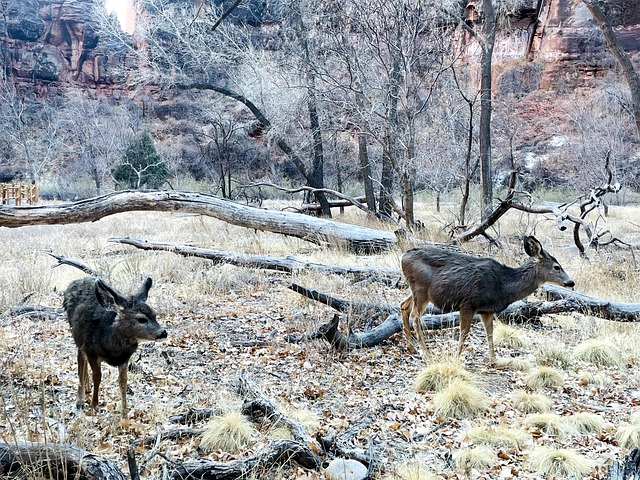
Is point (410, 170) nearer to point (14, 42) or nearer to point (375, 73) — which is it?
point (375, 73)

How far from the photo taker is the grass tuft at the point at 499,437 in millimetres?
4242

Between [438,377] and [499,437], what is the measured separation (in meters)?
1.14

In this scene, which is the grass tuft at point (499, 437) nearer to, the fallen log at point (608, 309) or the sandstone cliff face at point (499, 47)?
the fallen log at point (608, 309)

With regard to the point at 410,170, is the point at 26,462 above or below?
below

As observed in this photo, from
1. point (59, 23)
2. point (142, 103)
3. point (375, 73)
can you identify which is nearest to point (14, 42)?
point (59, 23)

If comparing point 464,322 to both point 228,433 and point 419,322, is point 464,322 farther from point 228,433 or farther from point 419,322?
point 228,433

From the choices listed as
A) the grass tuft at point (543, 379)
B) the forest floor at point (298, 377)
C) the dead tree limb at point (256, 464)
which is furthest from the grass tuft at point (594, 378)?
the dead tree limb at point (256, 464)

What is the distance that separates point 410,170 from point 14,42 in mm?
66038

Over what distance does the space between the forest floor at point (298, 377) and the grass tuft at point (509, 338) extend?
0.05m

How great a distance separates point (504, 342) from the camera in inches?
265

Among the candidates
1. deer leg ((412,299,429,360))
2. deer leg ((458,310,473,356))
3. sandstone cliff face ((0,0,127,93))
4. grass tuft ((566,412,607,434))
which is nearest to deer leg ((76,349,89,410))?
deer leg ((412,299,429,360))

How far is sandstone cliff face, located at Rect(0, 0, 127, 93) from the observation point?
206 feet

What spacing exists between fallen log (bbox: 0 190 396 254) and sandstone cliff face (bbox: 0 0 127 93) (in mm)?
57224

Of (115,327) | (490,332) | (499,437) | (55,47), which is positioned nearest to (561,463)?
(499,437)
